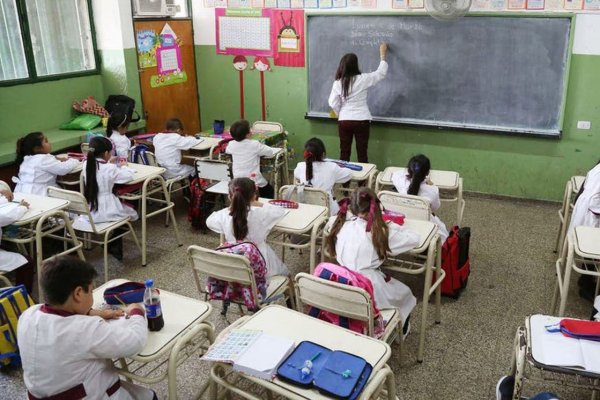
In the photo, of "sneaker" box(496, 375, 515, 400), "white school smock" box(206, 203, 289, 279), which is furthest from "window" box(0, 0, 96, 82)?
"sneaker" box(496, 375, 515, 400)

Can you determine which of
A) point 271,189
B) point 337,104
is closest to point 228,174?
point 271,189

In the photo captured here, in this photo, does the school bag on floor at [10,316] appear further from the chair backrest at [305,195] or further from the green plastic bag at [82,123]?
the green plastic bag at [82,123]

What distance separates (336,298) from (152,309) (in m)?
0.73

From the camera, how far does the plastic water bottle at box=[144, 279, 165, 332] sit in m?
1.90

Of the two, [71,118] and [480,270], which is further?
[71,118]

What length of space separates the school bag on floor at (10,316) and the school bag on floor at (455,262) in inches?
96.0

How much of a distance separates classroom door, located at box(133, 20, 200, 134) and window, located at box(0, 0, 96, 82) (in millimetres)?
544

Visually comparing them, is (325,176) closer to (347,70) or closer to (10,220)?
(347,70)

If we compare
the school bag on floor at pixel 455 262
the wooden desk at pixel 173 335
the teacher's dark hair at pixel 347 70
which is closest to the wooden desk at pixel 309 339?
the wooden desk at pixel 173 335

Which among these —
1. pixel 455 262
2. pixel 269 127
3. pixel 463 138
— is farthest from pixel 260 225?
pixel 463 138

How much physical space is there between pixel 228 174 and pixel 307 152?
0.76 metres

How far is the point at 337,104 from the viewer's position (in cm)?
523

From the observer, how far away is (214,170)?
166 inches

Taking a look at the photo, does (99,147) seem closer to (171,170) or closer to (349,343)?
(171,170)
